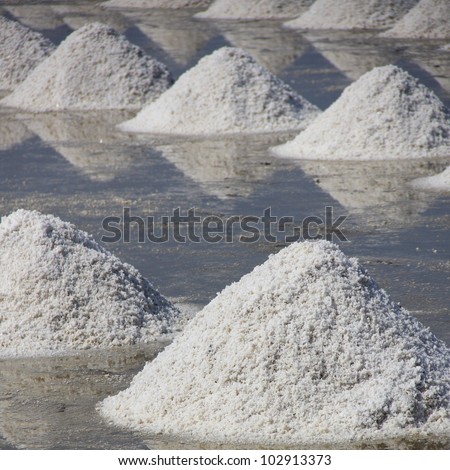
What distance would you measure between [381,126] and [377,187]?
5.55 ft

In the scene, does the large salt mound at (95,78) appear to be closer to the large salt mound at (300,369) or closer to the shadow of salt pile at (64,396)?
the shadow of salt pile at (64,396)

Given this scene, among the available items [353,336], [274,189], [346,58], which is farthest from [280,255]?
[346,58]

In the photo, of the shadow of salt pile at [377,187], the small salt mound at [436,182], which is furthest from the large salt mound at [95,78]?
the small salt mound at [436,182]

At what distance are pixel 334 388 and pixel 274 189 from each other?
258 inches

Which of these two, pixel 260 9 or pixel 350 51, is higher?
pixel 350 51

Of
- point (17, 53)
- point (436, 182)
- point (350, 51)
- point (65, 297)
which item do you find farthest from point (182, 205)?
point (350, 51)

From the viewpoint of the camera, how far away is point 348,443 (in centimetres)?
618

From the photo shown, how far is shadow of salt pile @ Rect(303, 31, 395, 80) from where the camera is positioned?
70.6 ft

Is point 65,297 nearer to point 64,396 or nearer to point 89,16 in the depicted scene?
point 64,396

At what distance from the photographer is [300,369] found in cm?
641

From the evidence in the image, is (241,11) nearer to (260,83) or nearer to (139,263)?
(260,83)

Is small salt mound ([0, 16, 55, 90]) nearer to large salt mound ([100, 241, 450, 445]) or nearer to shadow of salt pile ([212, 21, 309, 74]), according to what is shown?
shadow of salt pile ([212, 21, 309, 74])

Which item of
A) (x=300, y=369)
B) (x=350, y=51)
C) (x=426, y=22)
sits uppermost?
(x=300, y=369)

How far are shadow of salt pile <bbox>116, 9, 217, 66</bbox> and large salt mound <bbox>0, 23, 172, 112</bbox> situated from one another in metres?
4.15
